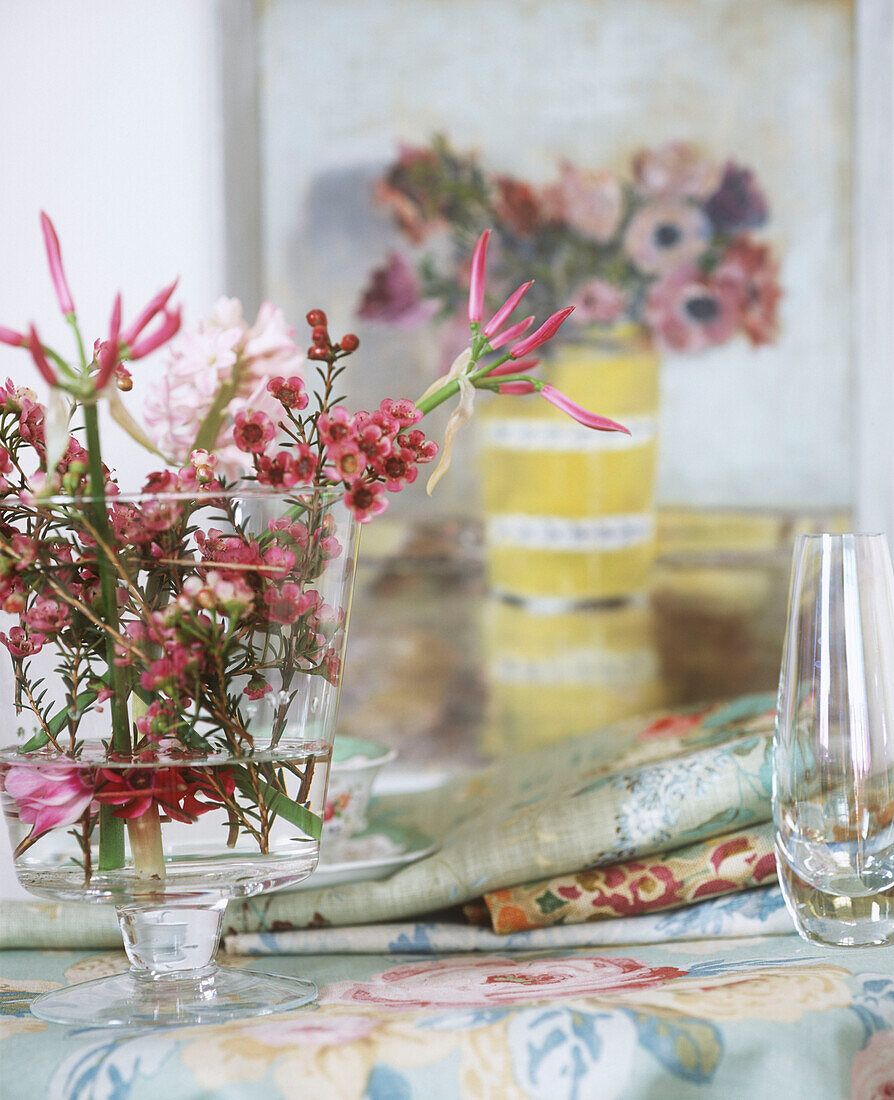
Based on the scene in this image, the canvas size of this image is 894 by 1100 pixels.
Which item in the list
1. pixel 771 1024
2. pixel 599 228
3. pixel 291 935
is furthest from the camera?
pixel 599 228

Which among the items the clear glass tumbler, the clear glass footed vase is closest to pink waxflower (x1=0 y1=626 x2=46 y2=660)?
the clear glass footed vase

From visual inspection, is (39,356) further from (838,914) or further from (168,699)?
(838,914)

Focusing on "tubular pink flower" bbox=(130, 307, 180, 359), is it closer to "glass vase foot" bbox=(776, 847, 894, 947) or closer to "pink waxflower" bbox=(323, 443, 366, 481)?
"pink waxflower" bbox=(323, 443, 366, 481)

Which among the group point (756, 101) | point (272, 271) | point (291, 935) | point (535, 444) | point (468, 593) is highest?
point (756, 101)

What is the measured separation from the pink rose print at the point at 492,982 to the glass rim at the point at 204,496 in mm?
240

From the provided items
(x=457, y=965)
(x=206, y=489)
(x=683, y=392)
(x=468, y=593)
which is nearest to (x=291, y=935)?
(x=457, y=965)

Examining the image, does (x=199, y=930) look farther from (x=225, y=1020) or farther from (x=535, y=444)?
(x=535, y=444)

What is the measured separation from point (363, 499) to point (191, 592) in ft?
0.28

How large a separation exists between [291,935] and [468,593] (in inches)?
23.5

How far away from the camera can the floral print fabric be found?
627 mm

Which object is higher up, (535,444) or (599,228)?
(599,228)

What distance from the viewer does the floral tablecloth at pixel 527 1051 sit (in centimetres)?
42

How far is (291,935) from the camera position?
66cm

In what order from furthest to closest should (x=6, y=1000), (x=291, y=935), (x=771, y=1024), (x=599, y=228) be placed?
(x=599, y=228) → (x=291, y=935) → (x=6, y=1000) → (x=771, y=1024)
